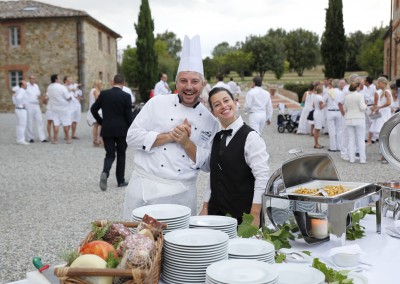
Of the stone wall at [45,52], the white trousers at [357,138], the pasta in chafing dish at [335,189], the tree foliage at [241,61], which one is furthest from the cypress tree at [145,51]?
the pasta in chafing dish at [335,189]

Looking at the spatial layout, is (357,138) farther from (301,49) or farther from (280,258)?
(301,49)

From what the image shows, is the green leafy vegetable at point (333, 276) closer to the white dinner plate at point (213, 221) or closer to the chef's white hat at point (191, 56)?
the white dinner plate at point (213, 221)

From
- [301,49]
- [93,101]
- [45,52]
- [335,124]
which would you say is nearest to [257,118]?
[335,124]

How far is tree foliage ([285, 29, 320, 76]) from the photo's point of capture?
58.7m

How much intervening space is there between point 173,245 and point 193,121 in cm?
126

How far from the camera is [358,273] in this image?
1828 millimetres

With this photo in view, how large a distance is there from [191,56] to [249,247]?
1342 mm

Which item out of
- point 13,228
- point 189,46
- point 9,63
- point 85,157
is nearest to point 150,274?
point 189,46

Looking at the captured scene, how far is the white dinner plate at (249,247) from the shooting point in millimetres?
1716

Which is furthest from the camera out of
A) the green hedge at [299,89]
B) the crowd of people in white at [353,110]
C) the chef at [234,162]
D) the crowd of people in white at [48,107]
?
the green hedge at [299,89]

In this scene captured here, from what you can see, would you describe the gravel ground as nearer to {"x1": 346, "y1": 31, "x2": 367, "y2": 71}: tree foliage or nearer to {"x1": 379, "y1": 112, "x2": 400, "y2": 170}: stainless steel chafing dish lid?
{"x1": 379, "y1": 112, "x2": 400, "y2": 170}: stainless steel chafing dish lid

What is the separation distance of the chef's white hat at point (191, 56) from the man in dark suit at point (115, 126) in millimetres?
4634

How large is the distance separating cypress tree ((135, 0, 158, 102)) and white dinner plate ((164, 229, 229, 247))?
28.1m

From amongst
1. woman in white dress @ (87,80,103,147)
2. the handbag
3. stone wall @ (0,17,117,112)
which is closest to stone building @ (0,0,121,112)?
stone wall @ (0,17,117,112)
